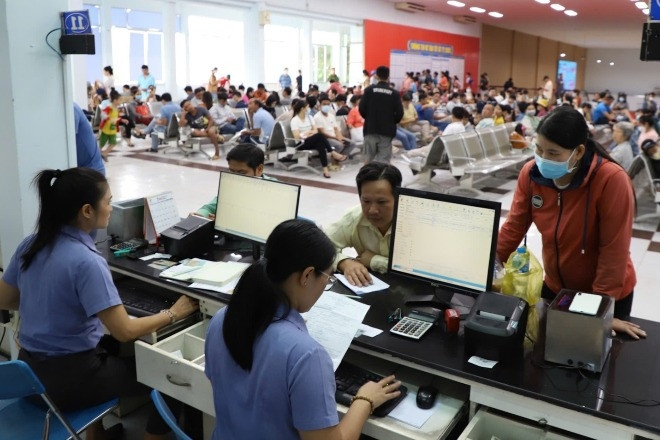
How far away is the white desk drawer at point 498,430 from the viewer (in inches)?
69.9

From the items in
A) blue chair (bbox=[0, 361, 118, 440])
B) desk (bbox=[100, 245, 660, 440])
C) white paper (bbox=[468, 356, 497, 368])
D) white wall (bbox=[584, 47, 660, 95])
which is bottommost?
blue chair (bbox=[0, 361, 118, 440])

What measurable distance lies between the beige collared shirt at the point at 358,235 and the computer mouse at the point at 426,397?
898 mm

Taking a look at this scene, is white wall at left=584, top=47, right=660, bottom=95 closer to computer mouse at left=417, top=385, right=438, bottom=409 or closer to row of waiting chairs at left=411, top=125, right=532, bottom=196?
row of waiting chairs at left=411, top=125, right=532, bottom=196

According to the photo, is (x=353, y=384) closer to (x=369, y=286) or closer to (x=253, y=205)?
(x=369, y=286)

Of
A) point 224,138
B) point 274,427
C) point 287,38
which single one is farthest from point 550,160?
point 287,38

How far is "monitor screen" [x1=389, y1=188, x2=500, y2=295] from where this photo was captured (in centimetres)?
225

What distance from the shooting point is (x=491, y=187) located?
8789mm

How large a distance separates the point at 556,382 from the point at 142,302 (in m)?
1.78

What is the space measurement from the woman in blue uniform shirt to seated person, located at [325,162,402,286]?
84 cm

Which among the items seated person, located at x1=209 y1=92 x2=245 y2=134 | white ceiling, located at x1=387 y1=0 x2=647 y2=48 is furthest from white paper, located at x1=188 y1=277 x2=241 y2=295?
white ceiling, located at x1=387 y1=0 x2=647 y2=48

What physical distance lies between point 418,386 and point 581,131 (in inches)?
41.7

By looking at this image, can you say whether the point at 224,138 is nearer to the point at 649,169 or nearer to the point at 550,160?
the point at 649,169

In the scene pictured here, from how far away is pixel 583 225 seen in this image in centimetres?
232

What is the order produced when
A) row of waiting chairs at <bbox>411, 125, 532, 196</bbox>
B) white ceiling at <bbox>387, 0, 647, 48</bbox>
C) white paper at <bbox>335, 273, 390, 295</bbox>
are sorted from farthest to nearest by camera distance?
white ceiling at <bbox>387, 0, 647, 48</bbox> < row of waiting chairs at <bbox>411, 125, 532, 196</bbox> < white paper at <bbox>335, 273, 390, 295</bbox>
